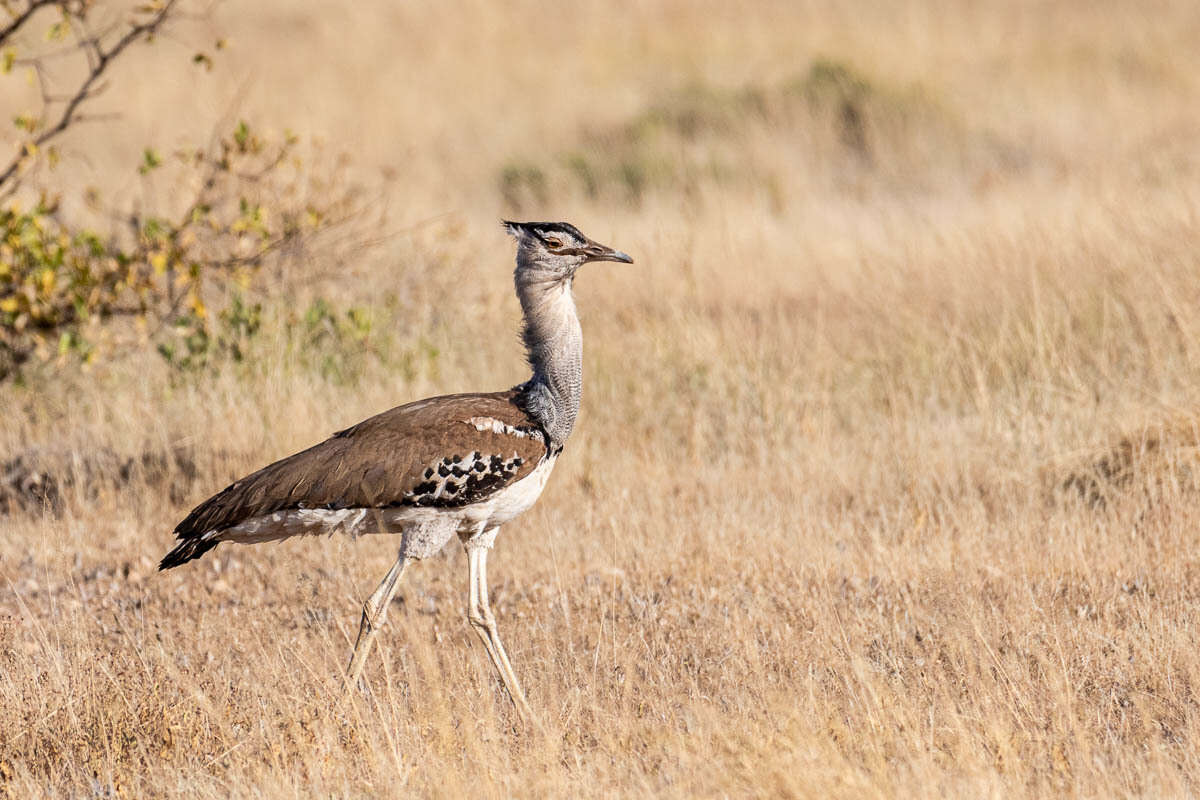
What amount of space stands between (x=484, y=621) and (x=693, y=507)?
6.54 feet

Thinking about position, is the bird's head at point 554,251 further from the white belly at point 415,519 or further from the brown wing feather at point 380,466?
the white belly at point 415,519

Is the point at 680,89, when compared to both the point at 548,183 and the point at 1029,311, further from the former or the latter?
the point at 1029,311

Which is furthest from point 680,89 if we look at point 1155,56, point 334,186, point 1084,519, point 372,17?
point 1084,519

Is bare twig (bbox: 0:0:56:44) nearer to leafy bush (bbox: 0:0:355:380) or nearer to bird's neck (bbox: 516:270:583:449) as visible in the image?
leafy bush (bbox: 0:0:355:380)

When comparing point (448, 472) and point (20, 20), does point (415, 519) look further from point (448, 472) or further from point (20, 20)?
point (20, 20)

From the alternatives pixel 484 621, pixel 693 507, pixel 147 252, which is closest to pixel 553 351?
pixel 484 621

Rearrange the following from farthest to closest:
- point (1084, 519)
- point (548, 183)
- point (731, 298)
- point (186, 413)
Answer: point (548, 183), point (731, 298), point (186, 413), point (1084, 519)

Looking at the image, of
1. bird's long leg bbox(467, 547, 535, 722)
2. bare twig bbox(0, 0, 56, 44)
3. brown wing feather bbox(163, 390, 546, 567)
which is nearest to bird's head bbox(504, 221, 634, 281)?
brown wing feather bbox(163, 390, 546, 567)

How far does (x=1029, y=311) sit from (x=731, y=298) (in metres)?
2.48

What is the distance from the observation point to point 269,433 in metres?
7.21

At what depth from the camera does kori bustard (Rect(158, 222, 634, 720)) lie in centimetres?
457

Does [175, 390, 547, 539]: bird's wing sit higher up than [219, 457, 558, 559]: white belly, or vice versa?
[175, 390, 547, 539]: bird's wing

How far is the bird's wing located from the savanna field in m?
0.53

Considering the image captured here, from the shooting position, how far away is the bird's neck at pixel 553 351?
15.7 feet
